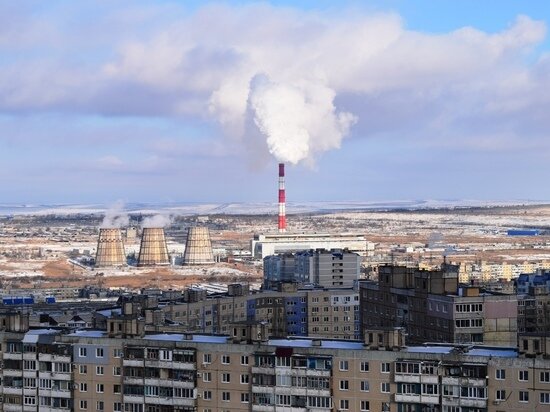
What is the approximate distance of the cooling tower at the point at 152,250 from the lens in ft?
356

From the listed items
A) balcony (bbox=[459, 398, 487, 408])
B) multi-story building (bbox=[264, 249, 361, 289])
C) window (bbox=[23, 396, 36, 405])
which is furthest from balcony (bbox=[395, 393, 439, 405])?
multi-story building (bbox=[264, 249, 361, 289])

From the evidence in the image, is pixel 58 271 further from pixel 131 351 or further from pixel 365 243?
pixel 131 351

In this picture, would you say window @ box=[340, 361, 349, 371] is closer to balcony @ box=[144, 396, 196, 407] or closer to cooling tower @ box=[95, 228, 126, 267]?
balcony @ box=[144, 396, 196, 407]

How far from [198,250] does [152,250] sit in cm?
411

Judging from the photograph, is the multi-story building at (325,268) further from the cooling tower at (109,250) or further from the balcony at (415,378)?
the balcony at (415,378)

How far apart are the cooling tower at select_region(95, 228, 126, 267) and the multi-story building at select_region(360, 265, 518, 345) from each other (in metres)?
74.4

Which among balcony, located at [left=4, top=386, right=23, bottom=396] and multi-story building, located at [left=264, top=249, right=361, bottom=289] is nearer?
balcony, located at [left=4, top=386, right=23, bottom=396]

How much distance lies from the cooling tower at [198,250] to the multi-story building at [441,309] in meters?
73.3

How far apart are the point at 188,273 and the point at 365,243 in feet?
Result: 89.8

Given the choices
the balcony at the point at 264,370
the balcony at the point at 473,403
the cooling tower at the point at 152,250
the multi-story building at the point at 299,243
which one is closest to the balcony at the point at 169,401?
the balcony at the point at 264,370

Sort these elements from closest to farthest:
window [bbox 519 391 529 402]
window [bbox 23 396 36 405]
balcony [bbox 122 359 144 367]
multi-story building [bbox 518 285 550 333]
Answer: window [bbox 519 391 529 402]
balcony [bbox 122 359 144 367]
window [bbox 23 396 36 405]
multi-story building [bbox 518 285 550 333]

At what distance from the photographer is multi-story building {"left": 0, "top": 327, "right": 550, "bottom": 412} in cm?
2236

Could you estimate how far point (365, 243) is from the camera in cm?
12225

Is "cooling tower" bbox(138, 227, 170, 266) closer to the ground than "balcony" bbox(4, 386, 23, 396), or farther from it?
farther from it
